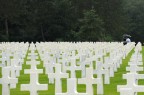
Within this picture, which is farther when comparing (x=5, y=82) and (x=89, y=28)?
(x=89, y=28)

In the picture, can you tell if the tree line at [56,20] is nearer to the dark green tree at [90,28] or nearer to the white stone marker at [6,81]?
the dark green tree at [90,28]

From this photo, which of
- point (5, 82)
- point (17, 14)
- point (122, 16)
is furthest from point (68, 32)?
point (5, 82)

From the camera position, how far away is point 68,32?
59.7 meters

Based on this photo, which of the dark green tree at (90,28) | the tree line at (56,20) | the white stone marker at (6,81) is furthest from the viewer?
the tree line at (56,20)

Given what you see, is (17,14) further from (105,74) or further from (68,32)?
(105,74)

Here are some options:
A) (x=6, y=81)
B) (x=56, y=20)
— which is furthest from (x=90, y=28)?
(x=6, y=81)

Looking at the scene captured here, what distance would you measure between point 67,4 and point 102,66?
4854cm

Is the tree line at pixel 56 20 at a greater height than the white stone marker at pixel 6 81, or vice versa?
the tree line at pixel 56 20

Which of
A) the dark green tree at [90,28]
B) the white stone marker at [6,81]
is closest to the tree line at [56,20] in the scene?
the dark green tree at [90,28]

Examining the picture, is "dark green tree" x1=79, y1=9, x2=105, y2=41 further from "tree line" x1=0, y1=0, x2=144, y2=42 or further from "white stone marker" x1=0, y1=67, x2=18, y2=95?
"white stone marker" x1=0, y1=67, x2=18, y2=95

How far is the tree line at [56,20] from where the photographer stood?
53.8 metres

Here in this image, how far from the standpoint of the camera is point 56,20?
60500 mm

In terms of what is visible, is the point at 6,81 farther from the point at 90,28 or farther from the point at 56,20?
the point at 56,20

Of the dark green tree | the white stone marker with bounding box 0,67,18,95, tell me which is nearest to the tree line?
the dark green tree
